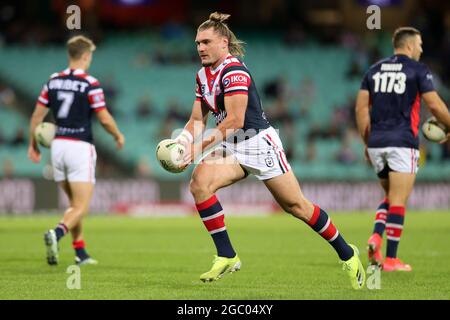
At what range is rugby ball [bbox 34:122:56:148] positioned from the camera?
10.8 metres

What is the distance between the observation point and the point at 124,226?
18.8 meters

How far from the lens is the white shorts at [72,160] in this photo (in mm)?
10531

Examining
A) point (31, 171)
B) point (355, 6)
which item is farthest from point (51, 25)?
point (355, 6)

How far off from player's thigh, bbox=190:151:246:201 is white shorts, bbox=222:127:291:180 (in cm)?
8

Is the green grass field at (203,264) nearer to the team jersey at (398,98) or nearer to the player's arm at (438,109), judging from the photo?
the team jersey at (398,98)

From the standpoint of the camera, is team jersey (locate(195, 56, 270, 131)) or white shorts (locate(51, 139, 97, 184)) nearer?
team jersey (locate(195, 56, 270, 131))

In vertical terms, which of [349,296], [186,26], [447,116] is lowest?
[349,296]

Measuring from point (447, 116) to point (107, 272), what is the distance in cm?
397

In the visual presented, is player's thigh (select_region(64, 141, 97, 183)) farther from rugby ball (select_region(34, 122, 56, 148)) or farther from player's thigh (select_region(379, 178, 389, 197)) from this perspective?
player's thigh (select_region(379, 178, 389, 197))

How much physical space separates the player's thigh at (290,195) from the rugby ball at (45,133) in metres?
3.77

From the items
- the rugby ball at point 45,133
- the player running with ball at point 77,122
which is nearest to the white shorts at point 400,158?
the player running with ball at point 77,122

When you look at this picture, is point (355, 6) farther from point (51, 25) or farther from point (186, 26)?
point (51, 25)

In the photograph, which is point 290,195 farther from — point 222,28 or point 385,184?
point 385,184

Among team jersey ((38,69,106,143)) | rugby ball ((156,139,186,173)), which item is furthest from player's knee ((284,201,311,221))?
team jersey ((38,69,106,143))
